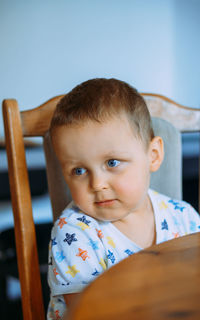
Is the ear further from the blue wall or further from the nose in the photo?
the blue wall

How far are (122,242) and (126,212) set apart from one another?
0.26ft

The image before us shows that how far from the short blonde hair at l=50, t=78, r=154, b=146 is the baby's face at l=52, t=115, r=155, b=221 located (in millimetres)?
16

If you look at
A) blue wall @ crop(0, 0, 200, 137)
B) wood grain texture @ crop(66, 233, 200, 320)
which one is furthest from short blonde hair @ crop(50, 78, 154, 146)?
blue wall @ crop(0, 0, 200, 137)

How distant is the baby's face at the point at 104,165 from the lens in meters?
0.68

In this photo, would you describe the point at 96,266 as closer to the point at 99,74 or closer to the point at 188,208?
the point at 188,208

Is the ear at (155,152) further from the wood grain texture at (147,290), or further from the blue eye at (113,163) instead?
the wood grain texture at (147,290)

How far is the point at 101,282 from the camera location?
0.36m

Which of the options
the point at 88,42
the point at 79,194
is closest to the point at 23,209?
the point at 79,194

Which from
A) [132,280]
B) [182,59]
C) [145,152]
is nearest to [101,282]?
[132,280]

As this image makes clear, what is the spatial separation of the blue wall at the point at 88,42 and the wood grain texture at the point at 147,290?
991mm

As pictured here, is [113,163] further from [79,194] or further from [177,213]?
[177,213]

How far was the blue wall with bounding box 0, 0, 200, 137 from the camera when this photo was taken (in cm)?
123

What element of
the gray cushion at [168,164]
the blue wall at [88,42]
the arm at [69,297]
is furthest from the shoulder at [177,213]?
the blue wall at [88,42]

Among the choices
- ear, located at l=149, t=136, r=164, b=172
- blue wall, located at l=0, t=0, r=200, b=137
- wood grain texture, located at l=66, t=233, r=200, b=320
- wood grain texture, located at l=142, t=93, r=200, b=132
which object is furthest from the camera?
blue wall, located at l=0, t=0, r=200, b=137
